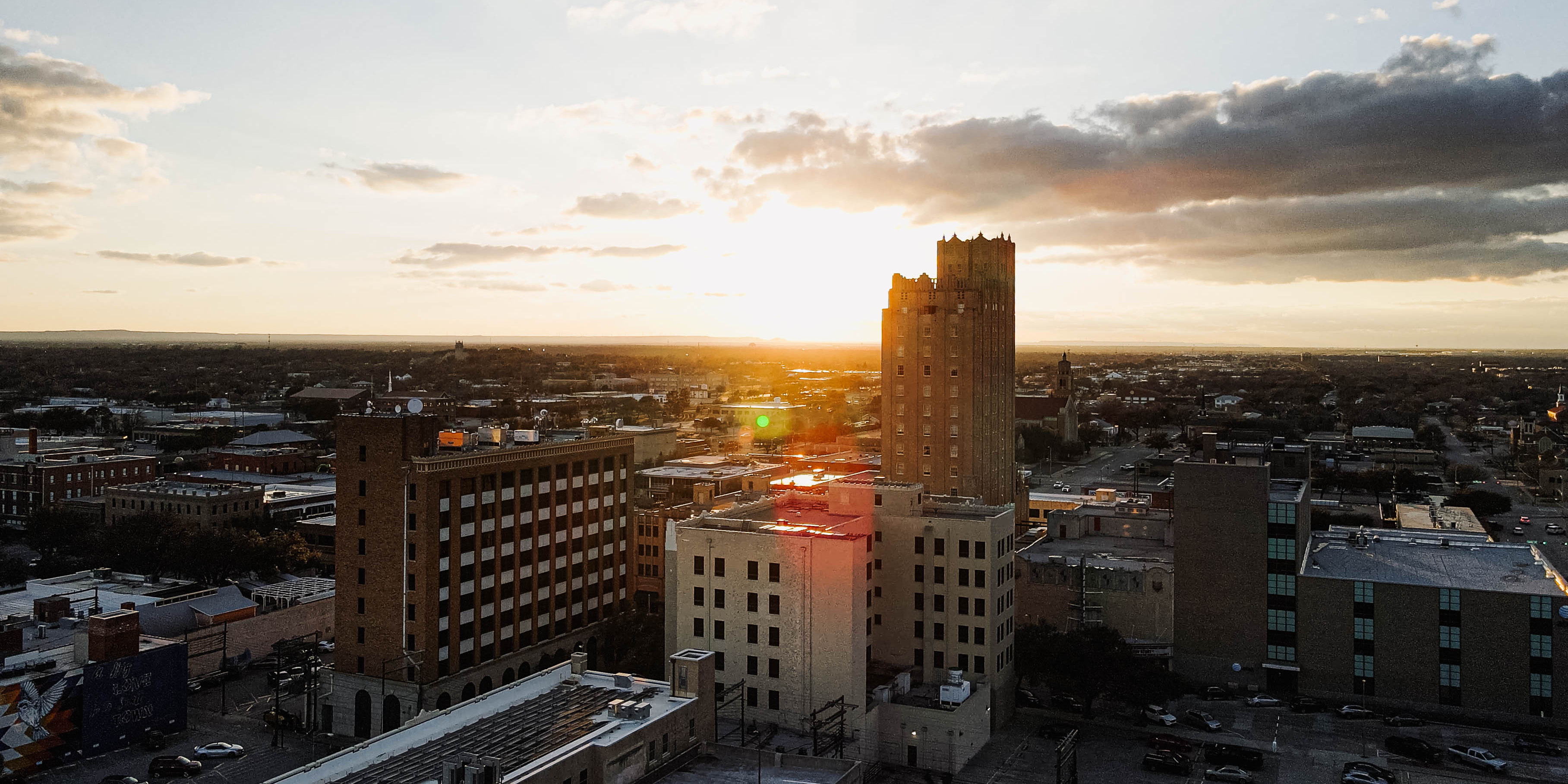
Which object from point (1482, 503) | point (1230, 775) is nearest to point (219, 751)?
point (1230, 775)

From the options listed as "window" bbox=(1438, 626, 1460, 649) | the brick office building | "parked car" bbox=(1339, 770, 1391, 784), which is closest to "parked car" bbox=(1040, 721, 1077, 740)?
"parked car" bbox=(1339, 770, 1391, 784)

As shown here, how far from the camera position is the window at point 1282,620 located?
66.9 meters

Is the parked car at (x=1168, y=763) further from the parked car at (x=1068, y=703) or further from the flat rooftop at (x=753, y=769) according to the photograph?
the flat rooftop at (x=753, y=769)

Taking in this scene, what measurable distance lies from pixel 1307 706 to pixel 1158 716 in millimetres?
10312

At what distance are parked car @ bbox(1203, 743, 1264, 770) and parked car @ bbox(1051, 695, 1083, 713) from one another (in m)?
10.3

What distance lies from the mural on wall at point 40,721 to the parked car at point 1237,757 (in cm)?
6219

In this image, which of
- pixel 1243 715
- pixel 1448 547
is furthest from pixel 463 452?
pixel 1448 547

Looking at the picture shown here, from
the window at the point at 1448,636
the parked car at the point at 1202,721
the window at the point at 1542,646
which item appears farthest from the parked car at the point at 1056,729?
the window at the point at 1542,646

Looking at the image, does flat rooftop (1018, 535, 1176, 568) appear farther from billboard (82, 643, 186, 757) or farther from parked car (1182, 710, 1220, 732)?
billboard (82, 643, 186, 757)

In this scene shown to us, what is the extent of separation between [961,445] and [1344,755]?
49058mm

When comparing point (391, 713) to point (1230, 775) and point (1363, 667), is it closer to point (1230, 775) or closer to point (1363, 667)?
point (1230, 775)

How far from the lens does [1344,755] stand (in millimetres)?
55688

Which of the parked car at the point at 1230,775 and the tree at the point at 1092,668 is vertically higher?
the tree at the point at 1092,668

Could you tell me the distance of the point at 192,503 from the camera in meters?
108
